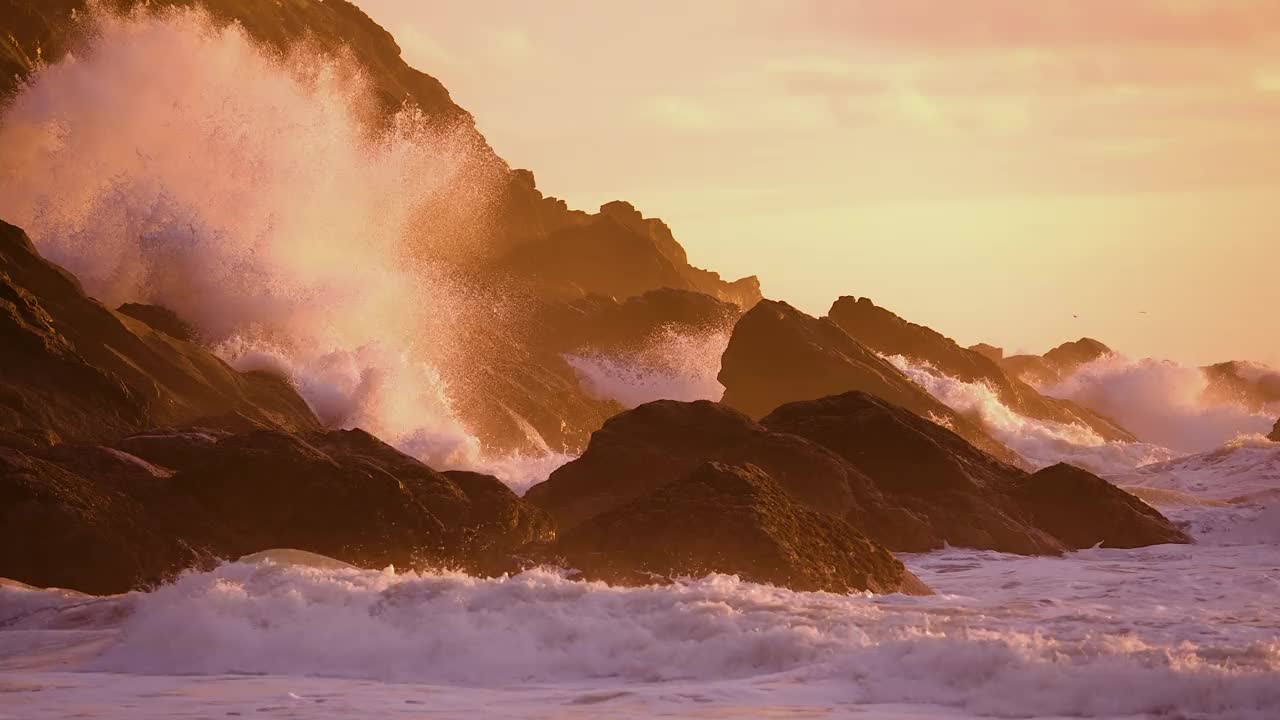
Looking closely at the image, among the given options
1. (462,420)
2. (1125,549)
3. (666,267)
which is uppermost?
(666,267)

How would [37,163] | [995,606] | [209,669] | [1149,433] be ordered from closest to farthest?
[209,669] < [995,606] < [37,163] < [1149,433]

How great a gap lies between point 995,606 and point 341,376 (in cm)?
2152

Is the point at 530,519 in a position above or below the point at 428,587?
above

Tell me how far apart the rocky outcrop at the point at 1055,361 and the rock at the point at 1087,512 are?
163 feet

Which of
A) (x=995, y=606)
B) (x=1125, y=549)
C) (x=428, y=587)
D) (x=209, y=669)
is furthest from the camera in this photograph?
(x=1125, y=549)

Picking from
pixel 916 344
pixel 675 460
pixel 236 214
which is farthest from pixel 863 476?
pixel 916 344

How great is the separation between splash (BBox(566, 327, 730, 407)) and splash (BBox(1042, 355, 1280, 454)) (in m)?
23.1

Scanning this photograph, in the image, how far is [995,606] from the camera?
15.7 m

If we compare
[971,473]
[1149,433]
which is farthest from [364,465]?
[1149,433]

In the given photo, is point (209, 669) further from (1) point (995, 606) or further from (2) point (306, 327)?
(2) point (306, 327)

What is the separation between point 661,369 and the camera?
5434 centimetres

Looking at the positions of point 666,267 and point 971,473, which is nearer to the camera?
point 971,473

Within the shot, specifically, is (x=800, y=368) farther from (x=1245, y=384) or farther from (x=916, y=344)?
(x=1245, y=384)

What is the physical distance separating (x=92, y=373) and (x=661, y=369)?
31346 mm
